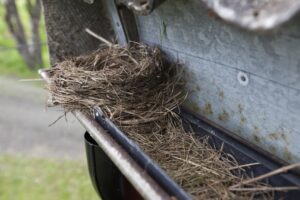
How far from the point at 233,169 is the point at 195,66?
0.53 meters

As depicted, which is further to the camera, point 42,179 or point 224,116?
point 42,179

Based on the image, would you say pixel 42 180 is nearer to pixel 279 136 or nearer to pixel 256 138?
pixel 256 138

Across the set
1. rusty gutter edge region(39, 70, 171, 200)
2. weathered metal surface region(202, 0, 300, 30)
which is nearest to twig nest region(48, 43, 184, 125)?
rusty gutter edge region(39, 70, 171, 200)

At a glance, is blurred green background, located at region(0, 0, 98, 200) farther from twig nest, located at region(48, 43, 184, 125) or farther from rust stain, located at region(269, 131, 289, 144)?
rust stain, located at region(269, 131, 289, 144)

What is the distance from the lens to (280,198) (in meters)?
1.45

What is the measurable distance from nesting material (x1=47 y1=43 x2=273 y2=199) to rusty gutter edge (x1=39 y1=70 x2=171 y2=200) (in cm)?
10

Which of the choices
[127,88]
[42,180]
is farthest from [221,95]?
[42,180]

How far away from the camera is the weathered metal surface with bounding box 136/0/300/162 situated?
1.41m

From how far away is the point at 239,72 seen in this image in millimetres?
1643

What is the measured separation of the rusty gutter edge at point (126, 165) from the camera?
1.26m

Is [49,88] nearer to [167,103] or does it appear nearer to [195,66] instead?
[167,103]

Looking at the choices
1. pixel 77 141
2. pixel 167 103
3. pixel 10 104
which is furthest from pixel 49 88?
pixel 10 104

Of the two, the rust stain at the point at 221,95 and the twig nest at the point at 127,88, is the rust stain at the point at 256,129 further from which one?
the twig nest at the point at 127,88

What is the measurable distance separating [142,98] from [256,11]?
109 centimetres
